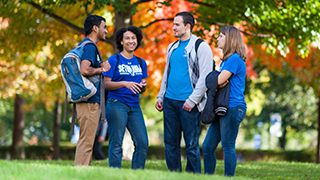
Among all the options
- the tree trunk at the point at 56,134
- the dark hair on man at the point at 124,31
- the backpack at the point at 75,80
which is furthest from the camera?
the tree trunk at the point at 56,134

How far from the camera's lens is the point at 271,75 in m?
24.7

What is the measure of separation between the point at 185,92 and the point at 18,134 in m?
15.5

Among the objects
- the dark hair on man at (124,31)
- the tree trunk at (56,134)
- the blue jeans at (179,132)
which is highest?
the dark hair on man at (124,31)

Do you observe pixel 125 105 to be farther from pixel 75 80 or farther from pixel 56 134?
pixel 56 134

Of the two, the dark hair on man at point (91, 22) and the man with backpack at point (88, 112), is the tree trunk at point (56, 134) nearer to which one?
the man with backpack at point (88, 112)

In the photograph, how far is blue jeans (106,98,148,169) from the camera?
5.00 metres

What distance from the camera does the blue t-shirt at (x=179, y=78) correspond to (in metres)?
5.14

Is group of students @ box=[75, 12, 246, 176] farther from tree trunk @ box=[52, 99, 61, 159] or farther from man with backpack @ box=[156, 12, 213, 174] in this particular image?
tree trunk @ box=[52, 99, 61, 159]

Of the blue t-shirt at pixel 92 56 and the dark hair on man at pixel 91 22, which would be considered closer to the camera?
the blue t-shirt at pixel 92 56

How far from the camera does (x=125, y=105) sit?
201 inches

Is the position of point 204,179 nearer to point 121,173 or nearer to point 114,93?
point 121,173

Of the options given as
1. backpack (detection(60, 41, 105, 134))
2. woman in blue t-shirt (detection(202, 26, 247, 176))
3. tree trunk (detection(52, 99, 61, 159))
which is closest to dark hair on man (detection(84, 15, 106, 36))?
backpack (detection(60, 41, 105, 134))

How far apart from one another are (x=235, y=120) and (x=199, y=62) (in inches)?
35.7

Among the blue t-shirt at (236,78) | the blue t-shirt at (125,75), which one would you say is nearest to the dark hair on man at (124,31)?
the blue t-shirt at (125,75)
